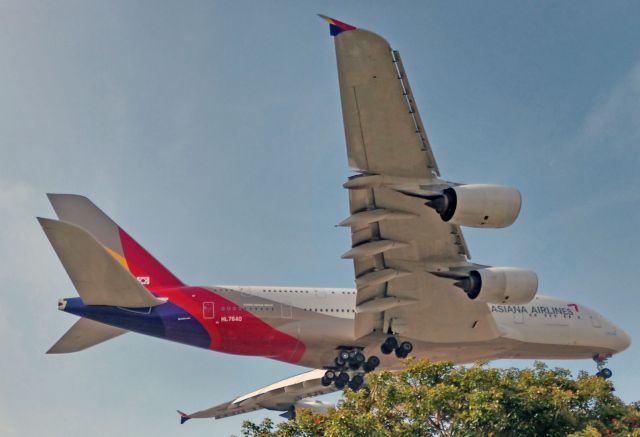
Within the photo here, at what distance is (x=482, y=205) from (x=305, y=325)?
10110 mm

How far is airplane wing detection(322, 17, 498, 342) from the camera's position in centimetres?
2005

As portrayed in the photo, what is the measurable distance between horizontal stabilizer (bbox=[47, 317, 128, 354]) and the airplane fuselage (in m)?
1.87

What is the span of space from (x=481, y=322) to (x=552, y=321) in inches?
168

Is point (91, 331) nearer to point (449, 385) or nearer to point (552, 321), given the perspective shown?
point (449, 385)

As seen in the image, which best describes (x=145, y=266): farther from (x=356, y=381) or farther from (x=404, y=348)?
(x=404, y=348)

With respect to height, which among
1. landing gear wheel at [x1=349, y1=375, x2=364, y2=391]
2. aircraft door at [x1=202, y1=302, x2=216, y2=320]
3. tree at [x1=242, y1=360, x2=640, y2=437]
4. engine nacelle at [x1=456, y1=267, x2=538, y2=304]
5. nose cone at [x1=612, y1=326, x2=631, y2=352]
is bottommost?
tree at [x1=242, y1=360, x2=640, y2=437]

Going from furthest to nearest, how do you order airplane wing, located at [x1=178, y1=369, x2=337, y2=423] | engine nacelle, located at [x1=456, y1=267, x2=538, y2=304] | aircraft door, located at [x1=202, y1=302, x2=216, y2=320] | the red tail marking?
airplane wing, located at [x1=178, y1=369, x2=337, y2=423] < the red tail marking < aircraft door, located at [x1=202, y1=302, x2=216, y2=320] < engine nacelle, located at [x1=456, y1=267, x2=538, y2=304]

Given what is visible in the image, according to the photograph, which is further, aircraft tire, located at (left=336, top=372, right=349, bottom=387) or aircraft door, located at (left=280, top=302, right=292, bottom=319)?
aircraft tire, located at (left=336, top=372, right=349, bottom=387)

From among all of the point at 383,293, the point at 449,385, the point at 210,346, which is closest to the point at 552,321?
the point at 383,293

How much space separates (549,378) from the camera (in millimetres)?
18734

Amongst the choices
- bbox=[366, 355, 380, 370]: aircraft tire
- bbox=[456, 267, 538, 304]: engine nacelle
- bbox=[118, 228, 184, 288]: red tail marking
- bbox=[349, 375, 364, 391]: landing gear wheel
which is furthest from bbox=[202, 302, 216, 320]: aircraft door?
bbox=[456, 267, 538, 304]: engine nacelle

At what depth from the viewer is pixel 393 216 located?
24.1 m

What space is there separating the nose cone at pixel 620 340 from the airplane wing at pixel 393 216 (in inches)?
253

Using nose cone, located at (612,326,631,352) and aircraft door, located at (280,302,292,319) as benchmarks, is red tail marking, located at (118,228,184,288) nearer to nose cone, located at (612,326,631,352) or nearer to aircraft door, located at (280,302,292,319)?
aircraft door, located at (280,302,292,319)
